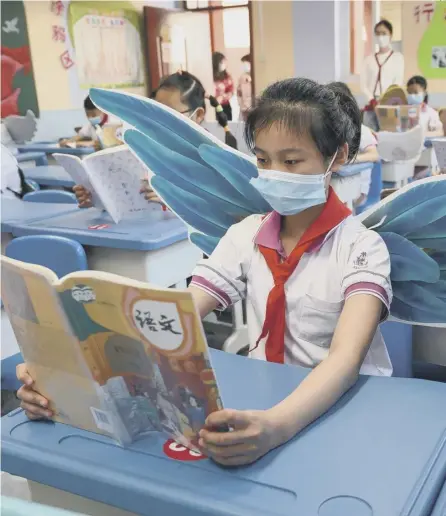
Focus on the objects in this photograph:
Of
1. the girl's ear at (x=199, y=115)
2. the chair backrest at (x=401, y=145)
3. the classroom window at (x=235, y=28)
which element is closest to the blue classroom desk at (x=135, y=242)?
the girl's ear at (x=199, y=115)

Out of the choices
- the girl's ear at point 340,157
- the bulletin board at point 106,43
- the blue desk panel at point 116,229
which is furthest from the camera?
the bulletin board at point 106,43

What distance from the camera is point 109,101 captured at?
4.35ft

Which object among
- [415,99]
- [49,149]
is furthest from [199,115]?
[415,99]

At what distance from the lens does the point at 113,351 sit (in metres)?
0.73

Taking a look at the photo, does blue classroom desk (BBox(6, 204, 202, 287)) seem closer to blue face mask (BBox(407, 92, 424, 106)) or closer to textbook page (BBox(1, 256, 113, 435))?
textbook page (BBox(1, 256, 113, 435))

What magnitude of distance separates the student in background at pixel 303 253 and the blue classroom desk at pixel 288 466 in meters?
0.13

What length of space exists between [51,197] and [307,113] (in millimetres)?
2044

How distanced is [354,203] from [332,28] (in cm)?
340

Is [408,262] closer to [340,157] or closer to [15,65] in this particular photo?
[340,157]

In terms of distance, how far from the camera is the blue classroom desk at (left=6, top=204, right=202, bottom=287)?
2.04m

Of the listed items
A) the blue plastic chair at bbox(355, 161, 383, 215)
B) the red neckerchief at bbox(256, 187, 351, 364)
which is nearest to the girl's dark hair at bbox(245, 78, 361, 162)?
the red neckerchief at bbox(256, 187, 351, 364)

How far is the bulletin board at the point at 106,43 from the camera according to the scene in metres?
6.48

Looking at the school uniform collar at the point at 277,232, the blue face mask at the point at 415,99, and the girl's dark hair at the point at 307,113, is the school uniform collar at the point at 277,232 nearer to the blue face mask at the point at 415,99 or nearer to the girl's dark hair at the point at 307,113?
the girl's dark hair at the point at 307,113

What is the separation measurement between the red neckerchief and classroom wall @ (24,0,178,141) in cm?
549
